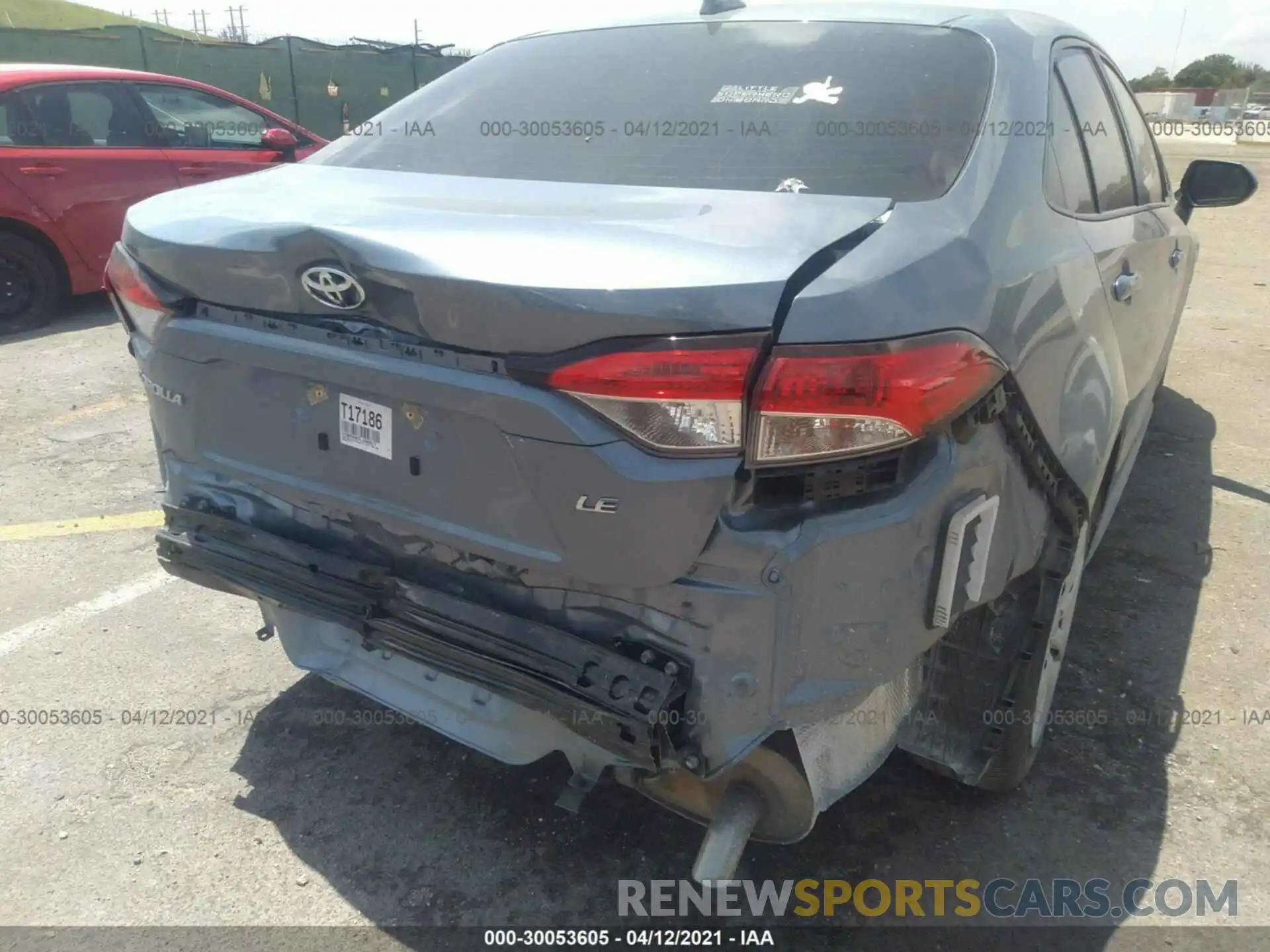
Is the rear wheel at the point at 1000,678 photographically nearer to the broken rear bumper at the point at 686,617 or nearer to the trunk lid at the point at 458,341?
the broken rear bumper at the point at 686,617

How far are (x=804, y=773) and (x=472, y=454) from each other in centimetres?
89

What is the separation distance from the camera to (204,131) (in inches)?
300

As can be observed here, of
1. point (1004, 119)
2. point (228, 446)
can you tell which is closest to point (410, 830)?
point (228, 446)

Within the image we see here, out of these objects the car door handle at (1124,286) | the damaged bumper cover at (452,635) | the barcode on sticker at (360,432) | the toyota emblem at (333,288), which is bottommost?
the damaged bumper cover at (452,635)

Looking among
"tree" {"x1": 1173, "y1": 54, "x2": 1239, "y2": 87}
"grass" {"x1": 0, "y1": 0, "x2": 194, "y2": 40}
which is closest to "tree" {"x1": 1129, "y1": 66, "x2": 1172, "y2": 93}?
"tree" {"x1": 1173, "y1": 54, "x2": 1239, "y2": 87}

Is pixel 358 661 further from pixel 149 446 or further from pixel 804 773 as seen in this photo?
pixel 149 446

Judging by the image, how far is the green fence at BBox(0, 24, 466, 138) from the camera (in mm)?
14969

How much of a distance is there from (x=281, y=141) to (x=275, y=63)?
1110cm

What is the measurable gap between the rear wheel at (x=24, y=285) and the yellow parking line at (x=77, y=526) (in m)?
3.39

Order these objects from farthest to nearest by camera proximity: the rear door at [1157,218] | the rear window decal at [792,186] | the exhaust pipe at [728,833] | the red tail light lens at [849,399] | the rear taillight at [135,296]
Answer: the rear door at [1157,218]
the rear taillight at [135,296]
the rear window decal at [792,186]
the exhaust pipe at [728,833]
the red tail light lens at [849,399]

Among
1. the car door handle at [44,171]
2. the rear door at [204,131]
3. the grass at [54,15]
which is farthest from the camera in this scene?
the grass at [54,15]

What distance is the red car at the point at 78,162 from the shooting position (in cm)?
652

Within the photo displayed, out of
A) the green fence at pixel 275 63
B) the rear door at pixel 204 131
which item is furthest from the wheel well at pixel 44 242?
the green fence at pixel 275 63

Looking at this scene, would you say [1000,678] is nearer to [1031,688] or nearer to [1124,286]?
[1031,688]
